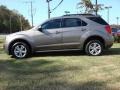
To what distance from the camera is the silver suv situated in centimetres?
1448

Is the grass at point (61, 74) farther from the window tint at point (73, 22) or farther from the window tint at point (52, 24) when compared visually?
the window tint at point (73, 22)

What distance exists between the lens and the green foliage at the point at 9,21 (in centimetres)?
11150

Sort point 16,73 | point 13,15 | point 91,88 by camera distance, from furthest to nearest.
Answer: point 13,15 → point 16,73 → point 91,88

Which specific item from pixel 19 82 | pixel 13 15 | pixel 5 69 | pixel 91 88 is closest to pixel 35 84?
pixel 19 82

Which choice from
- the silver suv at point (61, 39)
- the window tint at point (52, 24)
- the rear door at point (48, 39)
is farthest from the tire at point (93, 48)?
the window tint at point (52, 24)

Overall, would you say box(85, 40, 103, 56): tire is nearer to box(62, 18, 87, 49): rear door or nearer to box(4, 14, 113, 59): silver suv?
box(4, 14, 113, 59): silver suv

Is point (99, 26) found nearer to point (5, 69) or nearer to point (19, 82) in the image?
point (5, 69)

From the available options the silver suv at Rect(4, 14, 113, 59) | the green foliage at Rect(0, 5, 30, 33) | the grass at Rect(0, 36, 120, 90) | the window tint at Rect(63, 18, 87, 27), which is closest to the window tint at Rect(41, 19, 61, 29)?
the silver suv at Rect(4, 14, 113, 59)

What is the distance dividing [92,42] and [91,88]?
20.9 feet

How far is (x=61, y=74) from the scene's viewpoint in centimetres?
1001

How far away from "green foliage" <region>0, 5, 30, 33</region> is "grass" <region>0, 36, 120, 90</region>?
98.2m

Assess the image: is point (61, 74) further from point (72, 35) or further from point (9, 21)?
point (9, 21)

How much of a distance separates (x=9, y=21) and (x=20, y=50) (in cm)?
9928

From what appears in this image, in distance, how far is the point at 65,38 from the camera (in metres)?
14.5
